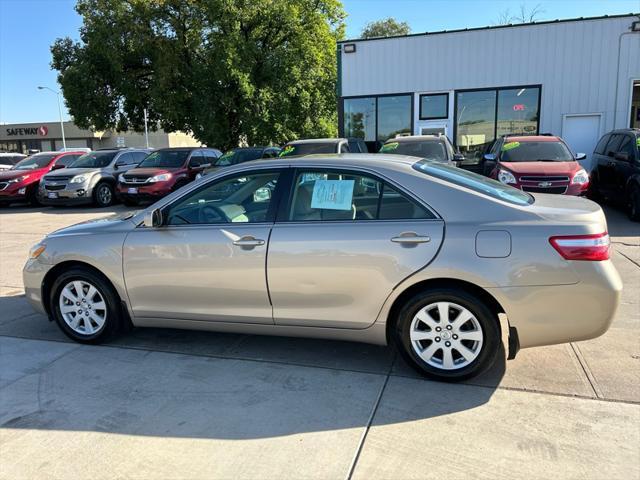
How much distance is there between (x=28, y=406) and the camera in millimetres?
3523

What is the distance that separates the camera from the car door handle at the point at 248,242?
385cm

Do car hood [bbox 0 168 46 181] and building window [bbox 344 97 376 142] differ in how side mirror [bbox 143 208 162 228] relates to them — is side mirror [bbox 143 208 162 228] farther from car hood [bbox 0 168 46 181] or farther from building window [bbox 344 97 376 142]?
building window [bbox 344 97 376 142]

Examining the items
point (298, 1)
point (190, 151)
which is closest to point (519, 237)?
point (190, 151)

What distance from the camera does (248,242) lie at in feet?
12.7

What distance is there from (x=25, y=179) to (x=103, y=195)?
259cm

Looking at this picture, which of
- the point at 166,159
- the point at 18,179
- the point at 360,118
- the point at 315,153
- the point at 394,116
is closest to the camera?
the point at 315,153

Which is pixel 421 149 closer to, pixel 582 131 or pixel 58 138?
pixel 582 131

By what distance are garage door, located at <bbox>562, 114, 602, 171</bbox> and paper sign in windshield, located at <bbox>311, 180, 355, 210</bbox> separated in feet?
47.6

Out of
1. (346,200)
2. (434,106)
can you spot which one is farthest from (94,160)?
(346,200)

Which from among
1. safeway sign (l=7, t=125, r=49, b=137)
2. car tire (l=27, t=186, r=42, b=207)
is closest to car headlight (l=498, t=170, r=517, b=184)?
car tire (l=27, t=186, r=42, b=207)

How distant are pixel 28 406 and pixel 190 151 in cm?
1252

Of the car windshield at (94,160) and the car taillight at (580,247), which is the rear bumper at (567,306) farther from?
the car windshield at (94,160)

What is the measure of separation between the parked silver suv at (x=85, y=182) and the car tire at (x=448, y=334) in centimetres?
1316

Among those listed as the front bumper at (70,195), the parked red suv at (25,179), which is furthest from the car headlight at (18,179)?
the front bumper at (70,195)
